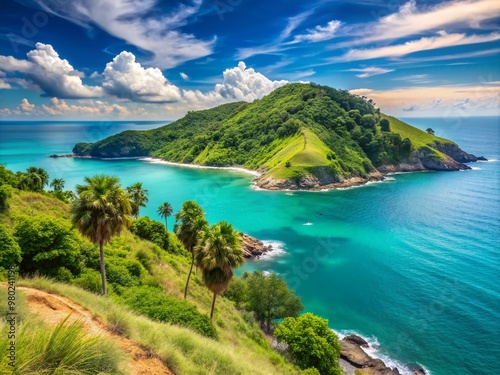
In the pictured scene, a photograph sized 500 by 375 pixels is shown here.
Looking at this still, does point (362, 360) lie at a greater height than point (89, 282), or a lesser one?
lesser

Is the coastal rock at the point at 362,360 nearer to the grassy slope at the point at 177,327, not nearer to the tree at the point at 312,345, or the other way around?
the tree at the point at 312,345

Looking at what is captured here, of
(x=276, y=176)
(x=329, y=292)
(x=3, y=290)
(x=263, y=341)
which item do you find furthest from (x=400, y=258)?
(x=276, y=176)

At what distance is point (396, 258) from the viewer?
5953 centimetres

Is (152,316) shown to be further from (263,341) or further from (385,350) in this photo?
(385,350)

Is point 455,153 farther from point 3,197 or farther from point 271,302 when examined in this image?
point 3,197

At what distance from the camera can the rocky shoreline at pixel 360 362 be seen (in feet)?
108

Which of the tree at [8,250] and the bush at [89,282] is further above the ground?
the tree at [8,250]

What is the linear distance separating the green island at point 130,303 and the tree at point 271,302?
0.42 ft

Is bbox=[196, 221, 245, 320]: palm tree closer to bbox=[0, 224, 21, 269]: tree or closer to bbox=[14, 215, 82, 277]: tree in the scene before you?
bbox=[14, 215, 82, 277]: tree

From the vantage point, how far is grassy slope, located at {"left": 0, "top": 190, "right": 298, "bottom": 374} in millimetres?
11930

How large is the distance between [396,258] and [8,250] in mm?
61865

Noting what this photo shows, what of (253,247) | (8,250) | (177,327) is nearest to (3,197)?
(8,250)

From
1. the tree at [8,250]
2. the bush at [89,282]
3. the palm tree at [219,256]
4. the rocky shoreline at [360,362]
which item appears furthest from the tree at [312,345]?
the tree at [8,250]

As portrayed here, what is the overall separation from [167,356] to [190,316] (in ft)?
35.2
